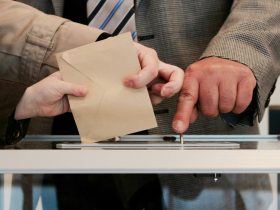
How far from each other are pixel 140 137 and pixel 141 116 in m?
0.13

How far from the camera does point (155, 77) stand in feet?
1.82

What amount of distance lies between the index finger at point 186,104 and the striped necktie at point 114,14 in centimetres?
30

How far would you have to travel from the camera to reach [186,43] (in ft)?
3.00

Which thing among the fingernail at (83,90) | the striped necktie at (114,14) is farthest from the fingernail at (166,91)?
the striped necktie at (114,14)

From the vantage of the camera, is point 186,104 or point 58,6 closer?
point 186,104

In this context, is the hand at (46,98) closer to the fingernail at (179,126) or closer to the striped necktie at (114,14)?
the fingernail at (179,126)

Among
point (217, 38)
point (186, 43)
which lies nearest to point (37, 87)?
point (217, 38)

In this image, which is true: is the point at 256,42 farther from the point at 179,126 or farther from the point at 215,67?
the point at 179,126

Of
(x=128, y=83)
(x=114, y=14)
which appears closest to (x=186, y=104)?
(x=128, y=83)

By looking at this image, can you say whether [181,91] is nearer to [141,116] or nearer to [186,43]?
[141,116]

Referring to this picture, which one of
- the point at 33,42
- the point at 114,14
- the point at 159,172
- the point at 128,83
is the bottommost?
the point at 159,172

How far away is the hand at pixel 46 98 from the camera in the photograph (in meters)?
0.52

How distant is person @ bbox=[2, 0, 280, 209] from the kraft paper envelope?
0.07 m

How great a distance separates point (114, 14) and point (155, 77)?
14.7 inches
